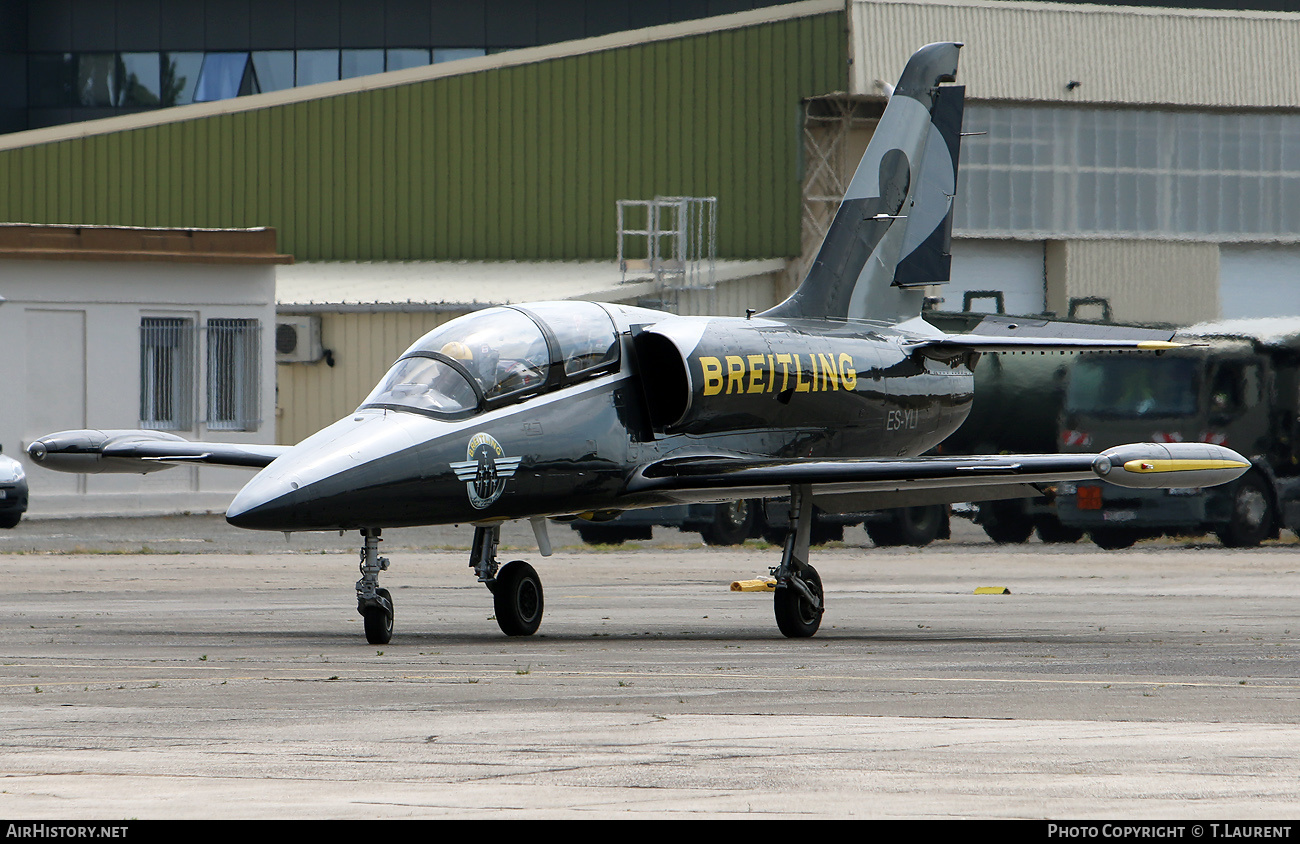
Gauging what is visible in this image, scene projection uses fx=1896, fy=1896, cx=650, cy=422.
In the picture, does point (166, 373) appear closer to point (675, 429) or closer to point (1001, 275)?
point (675, 429)

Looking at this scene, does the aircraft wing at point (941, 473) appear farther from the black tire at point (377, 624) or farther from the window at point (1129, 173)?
the window at point (1129, 173)

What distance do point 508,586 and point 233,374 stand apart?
21.9 m

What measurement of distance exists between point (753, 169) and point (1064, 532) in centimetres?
1629

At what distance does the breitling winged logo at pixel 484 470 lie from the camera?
13000 millimetres

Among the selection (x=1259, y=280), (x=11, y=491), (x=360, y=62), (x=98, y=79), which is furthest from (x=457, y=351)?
(x=98, y=79)

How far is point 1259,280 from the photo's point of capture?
48094 millimetres

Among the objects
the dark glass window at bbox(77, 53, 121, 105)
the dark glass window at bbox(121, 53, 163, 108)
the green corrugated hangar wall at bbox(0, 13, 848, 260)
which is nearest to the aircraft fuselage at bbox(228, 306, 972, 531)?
the green corrugated hangar wall at bbox(0, 13, 848, 260)

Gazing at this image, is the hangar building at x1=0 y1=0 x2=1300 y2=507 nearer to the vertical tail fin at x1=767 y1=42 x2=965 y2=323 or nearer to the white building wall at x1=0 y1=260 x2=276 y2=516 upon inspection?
the white building wall at x1=0 y1=260 x2=276 y2=516

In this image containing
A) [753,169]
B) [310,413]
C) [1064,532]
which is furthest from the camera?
[753,169]

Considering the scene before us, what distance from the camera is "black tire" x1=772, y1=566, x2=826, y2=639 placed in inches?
567

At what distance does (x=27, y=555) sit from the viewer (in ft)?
83.0

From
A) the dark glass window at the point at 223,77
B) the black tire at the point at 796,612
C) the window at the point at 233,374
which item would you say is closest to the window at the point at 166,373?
the window at the point at 233,374
